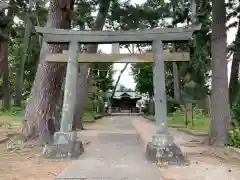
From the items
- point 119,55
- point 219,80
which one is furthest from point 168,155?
point 219,80

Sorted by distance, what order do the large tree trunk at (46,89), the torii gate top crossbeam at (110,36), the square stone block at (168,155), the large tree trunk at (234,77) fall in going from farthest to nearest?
the large tree trunk at (234,77), the large tree trunk at (46,89), the torii gate top crossbeam at (110,36), the square stone block at (168,155)

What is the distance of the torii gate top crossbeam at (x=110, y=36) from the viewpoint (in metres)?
9.77

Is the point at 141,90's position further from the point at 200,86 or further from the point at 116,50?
the point at 116,50

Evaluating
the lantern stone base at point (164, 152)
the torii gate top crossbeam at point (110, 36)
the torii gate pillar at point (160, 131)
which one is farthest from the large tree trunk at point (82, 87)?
the lantern stone base at point (164, 152)

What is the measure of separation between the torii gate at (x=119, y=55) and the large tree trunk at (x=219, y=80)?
2.04 m

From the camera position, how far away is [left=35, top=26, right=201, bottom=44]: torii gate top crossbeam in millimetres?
9773

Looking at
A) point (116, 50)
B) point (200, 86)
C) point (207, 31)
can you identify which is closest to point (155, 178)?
point (116, 50)

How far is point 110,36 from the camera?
32.6 ft

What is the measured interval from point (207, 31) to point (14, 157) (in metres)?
8.89

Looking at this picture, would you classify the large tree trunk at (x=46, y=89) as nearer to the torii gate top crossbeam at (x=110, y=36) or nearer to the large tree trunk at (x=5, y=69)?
the torii gate top crossbeam at (x=110, y=36)

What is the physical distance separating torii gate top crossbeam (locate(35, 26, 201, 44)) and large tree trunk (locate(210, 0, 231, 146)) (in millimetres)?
1989

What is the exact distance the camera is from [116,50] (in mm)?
9953

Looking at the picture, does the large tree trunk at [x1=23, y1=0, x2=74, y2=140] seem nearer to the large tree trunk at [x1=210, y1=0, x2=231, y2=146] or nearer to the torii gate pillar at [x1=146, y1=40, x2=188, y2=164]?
the torii gate pillar at [x1=146, y1=40, x2=188, y2=164]

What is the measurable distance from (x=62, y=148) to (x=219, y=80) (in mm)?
5327
